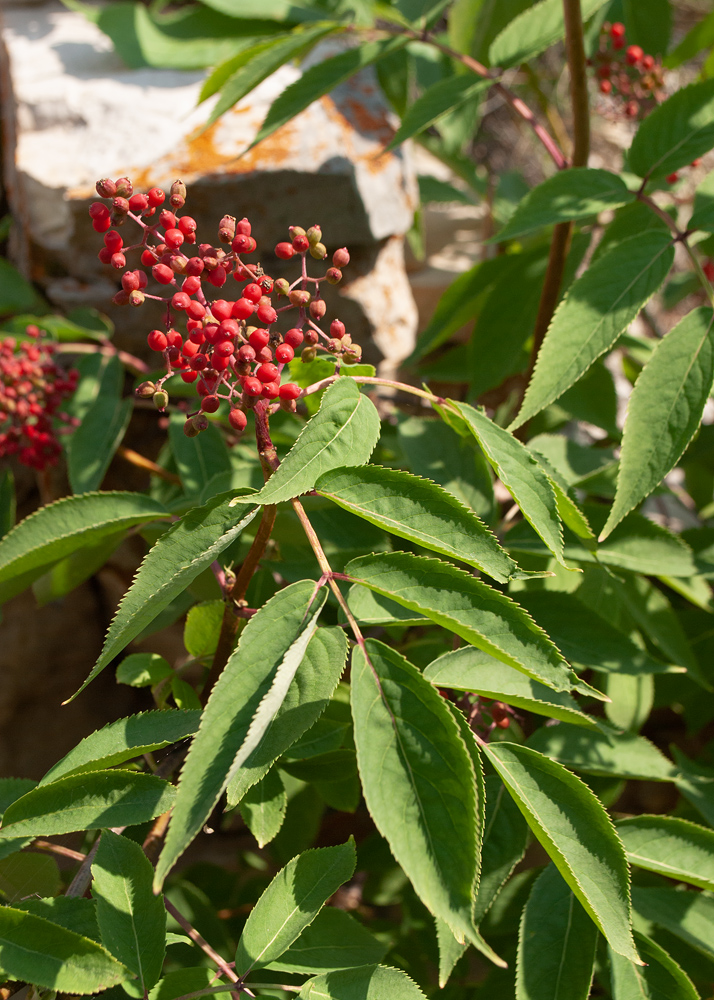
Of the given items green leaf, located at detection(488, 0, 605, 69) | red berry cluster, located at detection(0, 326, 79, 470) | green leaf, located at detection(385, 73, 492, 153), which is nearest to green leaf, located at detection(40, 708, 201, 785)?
red berry cluster, located at detection(0, 326, 79, 470)

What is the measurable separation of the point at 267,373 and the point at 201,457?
0.61 m

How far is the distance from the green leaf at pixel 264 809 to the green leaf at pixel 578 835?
30 centimetres

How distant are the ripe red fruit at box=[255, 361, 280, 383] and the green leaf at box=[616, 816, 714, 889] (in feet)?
2.40

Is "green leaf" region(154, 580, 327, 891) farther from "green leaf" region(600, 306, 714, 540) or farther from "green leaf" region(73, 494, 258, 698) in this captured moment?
→ "green leaf" region(600, 306, 714, 540)

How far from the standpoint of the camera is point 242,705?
2.20 ft

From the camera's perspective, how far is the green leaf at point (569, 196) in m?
1.12

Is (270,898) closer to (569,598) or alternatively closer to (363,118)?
(569,598)

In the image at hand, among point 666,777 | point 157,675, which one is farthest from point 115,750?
point 666,777

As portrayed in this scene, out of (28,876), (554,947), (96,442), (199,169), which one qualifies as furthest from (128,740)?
(199,169)

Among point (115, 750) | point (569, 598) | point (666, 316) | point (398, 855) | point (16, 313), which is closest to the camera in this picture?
point (398, 855)

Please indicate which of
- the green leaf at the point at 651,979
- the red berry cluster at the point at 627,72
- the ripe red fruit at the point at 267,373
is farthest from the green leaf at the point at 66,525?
the red berry cluster at the point at 627,72

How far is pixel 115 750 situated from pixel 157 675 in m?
0.21

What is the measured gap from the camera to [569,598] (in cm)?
114

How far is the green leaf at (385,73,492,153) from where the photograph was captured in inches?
52.5
